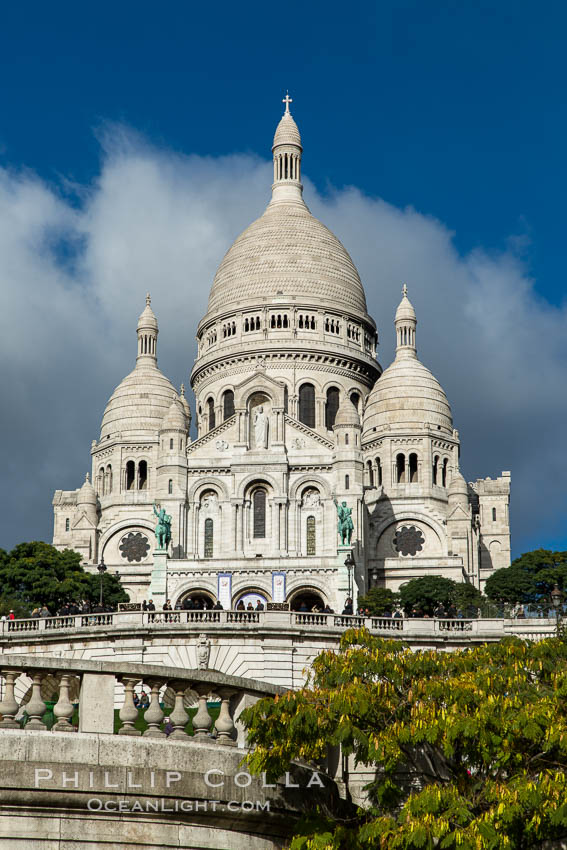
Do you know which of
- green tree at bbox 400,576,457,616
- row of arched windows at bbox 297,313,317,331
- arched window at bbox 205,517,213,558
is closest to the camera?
green tree at bbox 400,576,457,616

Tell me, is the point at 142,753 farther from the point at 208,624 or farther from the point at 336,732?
the point at 208,624

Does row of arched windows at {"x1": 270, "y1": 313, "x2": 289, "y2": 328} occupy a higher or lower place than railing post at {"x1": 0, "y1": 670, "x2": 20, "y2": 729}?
higher

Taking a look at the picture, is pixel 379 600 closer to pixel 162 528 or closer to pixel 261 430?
pixel 162 528

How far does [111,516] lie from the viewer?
9406 cm

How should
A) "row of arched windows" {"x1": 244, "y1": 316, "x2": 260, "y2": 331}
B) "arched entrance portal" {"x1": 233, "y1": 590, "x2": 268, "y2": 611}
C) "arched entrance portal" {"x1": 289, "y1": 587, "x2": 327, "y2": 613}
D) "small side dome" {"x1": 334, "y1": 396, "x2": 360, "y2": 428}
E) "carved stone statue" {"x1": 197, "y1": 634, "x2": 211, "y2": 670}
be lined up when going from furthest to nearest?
"row of arched windows" {"x1": 244, "y1": 316, "x2": 260, "y2": 331}
"small side dome" {"x1": 334, "y1": 396, "x2": 360, "y2": 428}
"arched entrance portal" {"x1": 289, "y1": 587, "x2": 327, "y2": 613}
"arched entrance portal" {"x1": 233, "y1": 590, "x2": 268, "y2": 611}
"carved stone statue" {"x1": 197, "y1": 634, "x2": 211, "y2": 670}

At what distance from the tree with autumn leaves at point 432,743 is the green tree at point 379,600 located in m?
44.5

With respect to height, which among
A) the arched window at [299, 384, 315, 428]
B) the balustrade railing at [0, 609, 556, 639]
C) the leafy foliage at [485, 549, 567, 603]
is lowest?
the balustrade railing at [0, 609, 556, 639]

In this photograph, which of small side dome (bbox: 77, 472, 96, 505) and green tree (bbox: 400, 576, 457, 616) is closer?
green tree (bbox: 400, 576, 457, 616)

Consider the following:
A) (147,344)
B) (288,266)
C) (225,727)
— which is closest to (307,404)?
(288,266)

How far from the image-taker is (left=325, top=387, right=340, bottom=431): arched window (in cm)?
9600

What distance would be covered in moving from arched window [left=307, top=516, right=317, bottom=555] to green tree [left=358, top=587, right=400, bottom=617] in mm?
4898

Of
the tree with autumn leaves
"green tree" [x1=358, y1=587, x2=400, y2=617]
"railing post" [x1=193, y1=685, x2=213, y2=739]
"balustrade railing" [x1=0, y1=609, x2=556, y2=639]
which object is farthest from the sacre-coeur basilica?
"railing post" [x1=193, y1=685, x2=213, y2=739]

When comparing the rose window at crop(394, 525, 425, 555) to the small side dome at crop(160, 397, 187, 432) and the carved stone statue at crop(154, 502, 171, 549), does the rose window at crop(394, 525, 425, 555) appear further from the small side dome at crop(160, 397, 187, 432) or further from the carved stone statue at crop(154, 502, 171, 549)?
the carved stone statue at crop(154, 502, 171, 549)

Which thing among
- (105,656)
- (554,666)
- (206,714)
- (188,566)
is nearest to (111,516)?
(188,566)
